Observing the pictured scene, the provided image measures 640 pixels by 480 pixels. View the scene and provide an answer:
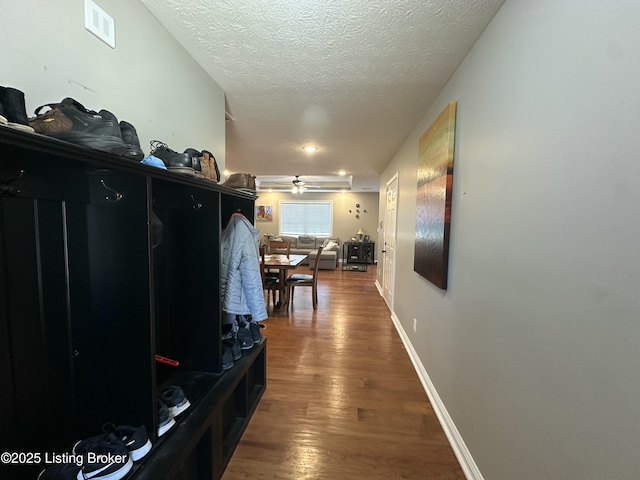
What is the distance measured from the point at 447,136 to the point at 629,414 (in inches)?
61.2

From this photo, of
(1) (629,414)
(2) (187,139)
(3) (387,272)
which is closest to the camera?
(1) (629,414)

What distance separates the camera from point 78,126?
781mm

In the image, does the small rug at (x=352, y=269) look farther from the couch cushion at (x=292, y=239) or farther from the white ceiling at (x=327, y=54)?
the white ceiling at (x=327, y=54)

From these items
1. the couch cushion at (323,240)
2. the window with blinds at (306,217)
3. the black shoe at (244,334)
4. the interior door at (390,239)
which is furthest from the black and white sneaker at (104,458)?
the window with blinds at (306,217)

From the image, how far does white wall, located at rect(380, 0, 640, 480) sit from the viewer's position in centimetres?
67

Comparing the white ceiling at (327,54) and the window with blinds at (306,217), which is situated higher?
the white ceiling at (327,54)

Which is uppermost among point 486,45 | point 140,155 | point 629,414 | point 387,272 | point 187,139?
point 486,45

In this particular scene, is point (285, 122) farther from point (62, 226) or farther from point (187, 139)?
point (62, 226)

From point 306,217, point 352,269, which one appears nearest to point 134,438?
point 352,269

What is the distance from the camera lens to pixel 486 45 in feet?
4.49

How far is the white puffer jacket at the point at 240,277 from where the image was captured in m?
1.64

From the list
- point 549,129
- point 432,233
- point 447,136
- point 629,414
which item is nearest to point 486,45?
point 447,136

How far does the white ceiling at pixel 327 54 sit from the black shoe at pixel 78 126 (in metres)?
0.86

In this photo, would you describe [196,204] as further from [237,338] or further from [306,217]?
[306,217]
